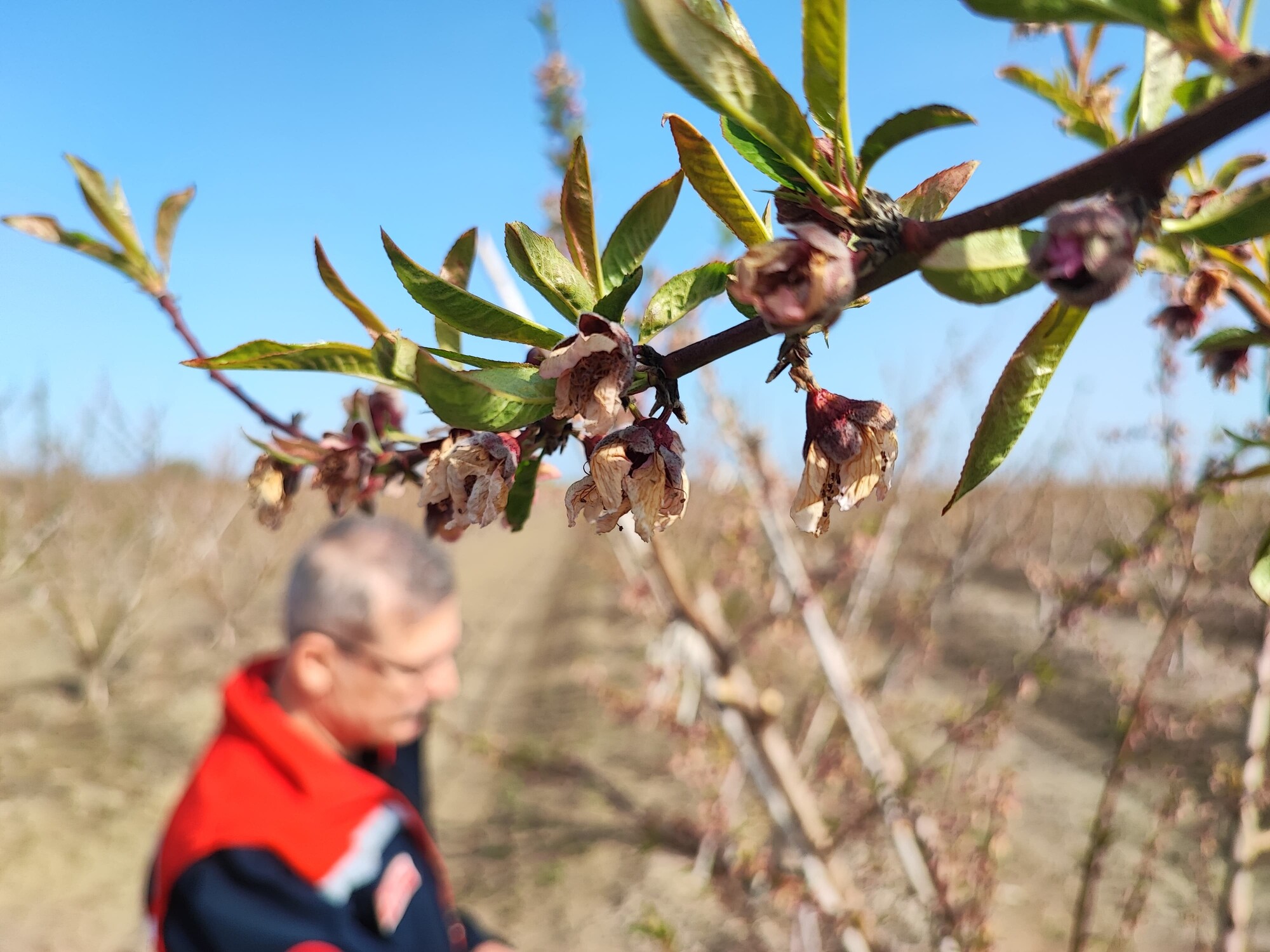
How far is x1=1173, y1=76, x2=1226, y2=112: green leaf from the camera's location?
583mm

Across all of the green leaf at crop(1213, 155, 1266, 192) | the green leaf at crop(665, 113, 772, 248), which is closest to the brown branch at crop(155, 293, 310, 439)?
the green leaf at crop(665, 113, 772, 248)

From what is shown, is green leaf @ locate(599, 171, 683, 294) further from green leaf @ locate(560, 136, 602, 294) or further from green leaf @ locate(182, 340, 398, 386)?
green leaf @ locate(182, 340, 398, 386)

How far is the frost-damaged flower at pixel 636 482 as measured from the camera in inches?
17.3

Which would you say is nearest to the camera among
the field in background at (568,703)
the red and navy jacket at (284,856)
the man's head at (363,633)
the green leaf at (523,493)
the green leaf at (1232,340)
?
the green leaf at (523,493)

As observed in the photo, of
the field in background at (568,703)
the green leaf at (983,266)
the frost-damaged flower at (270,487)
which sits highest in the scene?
the green leaf at (983,266)

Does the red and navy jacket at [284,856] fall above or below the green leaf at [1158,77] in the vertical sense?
below

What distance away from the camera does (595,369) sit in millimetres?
432

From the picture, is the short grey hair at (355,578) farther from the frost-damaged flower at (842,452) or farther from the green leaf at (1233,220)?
the green leaf at (1233,220)

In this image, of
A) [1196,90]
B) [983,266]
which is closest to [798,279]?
[983,266]

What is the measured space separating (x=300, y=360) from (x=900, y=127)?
0.39 metres

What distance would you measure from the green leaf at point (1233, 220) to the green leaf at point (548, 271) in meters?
0.32

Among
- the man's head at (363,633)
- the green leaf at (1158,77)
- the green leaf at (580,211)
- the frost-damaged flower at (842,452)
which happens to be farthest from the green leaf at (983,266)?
the man's head at (363,633)

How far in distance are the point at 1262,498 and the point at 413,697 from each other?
11568 millimetres

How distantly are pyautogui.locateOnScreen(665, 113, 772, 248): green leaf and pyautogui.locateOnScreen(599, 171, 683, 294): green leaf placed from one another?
0.04 metres
